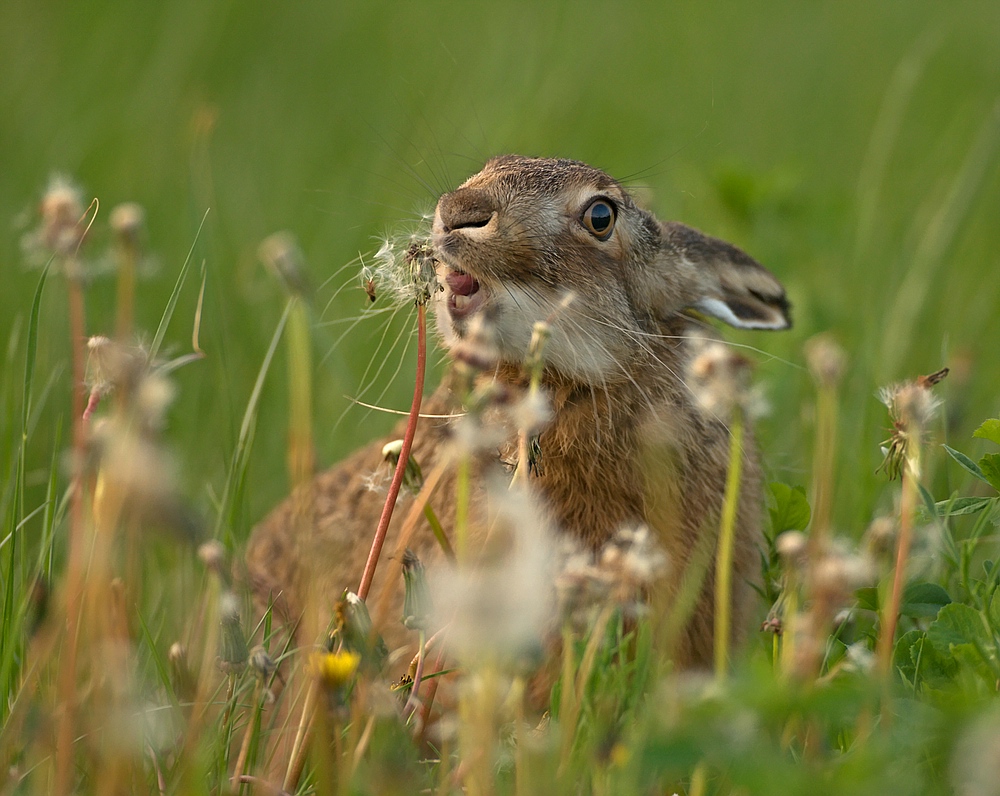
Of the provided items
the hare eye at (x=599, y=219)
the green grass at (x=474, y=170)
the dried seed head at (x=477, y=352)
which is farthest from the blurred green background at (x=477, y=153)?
the dried seed head at (x=477, y=352)

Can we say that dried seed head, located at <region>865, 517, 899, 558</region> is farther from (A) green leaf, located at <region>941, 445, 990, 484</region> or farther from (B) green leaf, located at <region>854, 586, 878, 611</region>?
(B) green leaf, located at <region>854, 586, 878, 611</region>

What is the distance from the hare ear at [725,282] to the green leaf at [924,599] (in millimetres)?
1202

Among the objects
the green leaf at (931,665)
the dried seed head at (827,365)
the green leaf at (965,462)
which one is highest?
the green leaf at (965,462)

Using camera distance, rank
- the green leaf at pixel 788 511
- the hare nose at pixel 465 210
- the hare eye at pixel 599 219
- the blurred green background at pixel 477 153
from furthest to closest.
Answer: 1. the blurred green background at pixel 477 153
2. the hare eye at pixel 599 219
3. the green leaf at pixel 788 511
4. the hare nose at pixel 465 210

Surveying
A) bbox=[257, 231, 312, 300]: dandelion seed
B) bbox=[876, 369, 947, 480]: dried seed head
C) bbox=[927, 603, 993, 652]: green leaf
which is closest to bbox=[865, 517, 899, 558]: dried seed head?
bbox=[876, 369, 947, 480]: dried seed head

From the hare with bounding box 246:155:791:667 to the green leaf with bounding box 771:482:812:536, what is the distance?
0.19m

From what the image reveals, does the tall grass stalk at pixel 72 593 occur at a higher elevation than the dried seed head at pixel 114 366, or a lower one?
lower

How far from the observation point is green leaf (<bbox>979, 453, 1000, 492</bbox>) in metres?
2.66

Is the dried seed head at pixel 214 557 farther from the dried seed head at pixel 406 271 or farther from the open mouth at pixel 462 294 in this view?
the open mouth at pixel 462 294

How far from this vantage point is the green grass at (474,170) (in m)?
2.09

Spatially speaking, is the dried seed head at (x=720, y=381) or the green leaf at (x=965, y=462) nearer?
the dried seed head at (x=720, y=381)

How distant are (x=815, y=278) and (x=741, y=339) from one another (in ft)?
3.70

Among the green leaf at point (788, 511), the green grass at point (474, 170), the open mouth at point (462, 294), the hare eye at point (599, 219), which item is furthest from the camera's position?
the hare eye at point (599, 219)

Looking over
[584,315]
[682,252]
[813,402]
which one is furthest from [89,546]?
[813,402]
